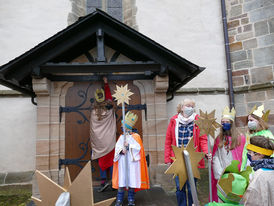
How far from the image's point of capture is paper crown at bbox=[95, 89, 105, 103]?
4.81 m

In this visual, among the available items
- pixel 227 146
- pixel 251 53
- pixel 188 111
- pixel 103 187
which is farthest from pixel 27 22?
pixel 251 53

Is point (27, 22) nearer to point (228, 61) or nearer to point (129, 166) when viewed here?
point (129, 166)

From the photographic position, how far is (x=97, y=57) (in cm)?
427

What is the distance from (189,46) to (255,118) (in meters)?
4.13

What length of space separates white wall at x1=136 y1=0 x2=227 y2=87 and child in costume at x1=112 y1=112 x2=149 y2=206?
3.27m

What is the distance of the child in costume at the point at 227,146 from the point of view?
299 cm

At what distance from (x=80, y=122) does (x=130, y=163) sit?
1715mm

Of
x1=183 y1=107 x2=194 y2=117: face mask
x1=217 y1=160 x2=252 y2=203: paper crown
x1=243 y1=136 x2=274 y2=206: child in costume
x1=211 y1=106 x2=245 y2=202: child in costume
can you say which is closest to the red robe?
x1=183 y1=107 x2=194 y2=117: face mask

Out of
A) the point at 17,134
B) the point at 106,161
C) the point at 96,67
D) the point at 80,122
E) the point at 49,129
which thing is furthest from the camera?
the point at 17,134

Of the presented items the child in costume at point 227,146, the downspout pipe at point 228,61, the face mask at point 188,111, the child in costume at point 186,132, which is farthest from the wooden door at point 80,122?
the downspout pipe at point 228,61

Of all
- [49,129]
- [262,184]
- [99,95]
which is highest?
[99,95]

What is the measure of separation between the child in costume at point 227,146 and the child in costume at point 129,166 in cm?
110

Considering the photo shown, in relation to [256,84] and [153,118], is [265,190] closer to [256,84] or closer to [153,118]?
[153,118]

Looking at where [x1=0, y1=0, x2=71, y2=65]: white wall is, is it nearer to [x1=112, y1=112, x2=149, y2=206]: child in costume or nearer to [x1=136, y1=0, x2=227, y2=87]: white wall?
[x1=136, y1=0, x2=227, y2=87]: white wall
